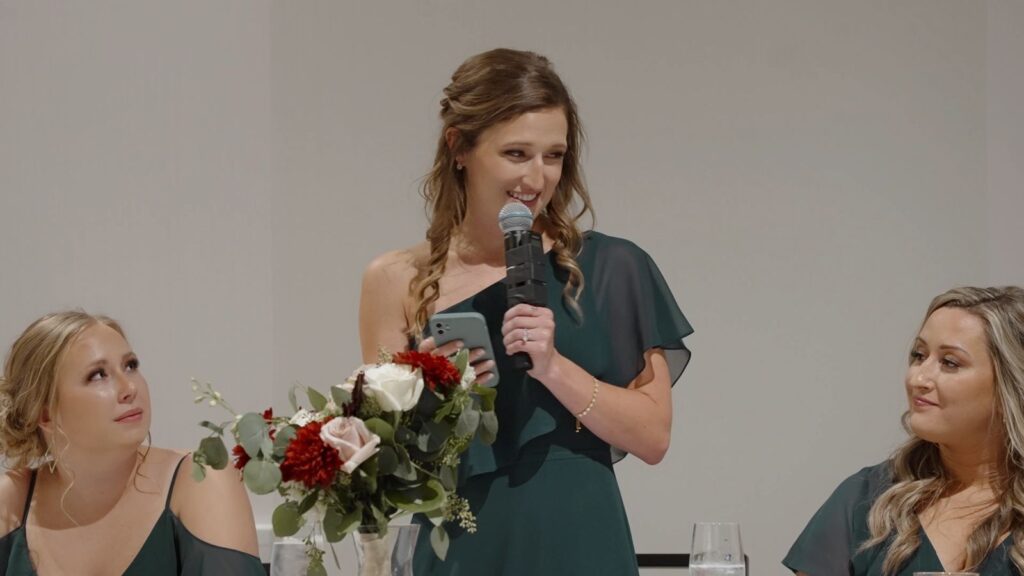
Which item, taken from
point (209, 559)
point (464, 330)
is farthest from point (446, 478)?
point (209, 559)

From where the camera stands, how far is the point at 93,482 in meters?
2.79

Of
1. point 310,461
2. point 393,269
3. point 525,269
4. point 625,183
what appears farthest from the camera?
point 625,183

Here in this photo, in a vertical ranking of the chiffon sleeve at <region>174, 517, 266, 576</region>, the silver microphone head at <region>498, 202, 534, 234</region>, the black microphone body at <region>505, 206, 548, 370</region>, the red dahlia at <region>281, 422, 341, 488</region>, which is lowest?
the chiffon sleeve at <region>174, 517, 266, 576</region>

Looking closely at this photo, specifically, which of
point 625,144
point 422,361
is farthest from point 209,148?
point 422,361

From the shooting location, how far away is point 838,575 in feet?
8.48

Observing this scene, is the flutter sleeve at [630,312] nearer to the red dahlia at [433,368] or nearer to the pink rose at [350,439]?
the red dahlia at [433,368]

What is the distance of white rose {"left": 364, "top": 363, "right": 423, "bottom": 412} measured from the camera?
5.91 feet

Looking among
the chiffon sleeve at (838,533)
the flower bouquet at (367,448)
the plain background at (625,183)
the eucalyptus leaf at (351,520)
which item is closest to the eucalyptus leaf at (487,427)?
the flower bouquet at (367,448)

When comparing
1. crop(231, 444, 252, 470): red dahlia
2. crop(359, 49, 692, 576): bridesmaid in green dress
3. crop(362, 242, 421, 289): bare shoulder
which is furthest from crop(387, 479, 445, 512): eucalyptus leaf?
crop(362, 242, 421, 289): bare shoulder

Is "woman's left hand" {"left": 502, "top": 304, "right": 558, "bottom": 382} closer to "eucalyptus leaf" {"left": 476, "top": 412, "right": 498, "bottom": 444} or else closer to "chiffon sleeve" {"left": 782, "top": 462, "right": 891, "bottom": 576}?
"eucalyptus leaf" {"left": 476, "top": 412, "right": 498, "bottom": 444}

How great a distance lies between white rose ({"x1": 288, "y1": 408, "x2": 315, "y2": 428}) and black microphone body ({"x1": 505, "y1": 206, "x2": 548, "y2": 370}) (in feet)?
1.48

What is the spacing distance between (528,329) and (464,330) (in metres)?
0.11

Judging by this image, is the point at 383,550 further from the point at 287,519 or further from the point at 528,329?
the point at 528,329

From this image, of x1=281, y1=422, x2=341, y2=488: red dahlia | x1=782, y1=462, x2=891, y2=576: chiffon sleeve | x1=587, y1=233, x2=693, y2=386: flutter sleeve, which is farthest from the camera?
x1=782, y1=462, x2=891, y2=576: chiffon sleeve
